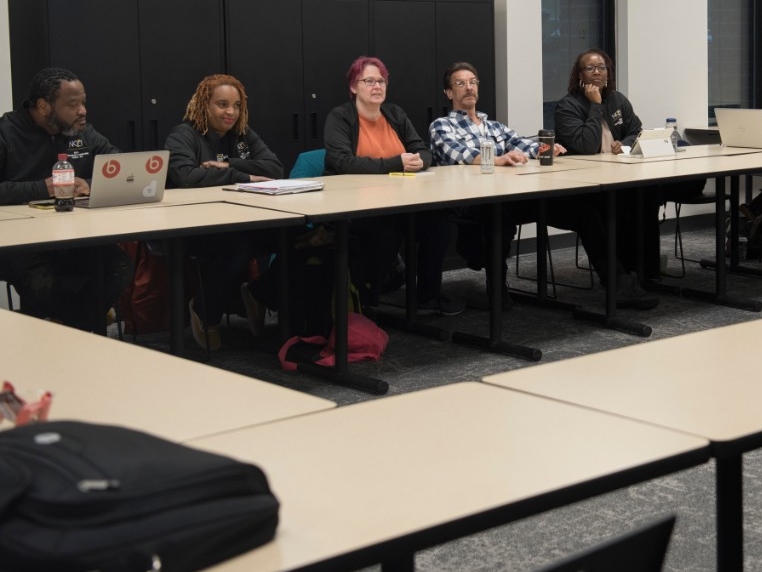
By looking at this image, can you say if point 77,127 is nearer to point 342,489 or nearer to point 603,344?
point 603,344

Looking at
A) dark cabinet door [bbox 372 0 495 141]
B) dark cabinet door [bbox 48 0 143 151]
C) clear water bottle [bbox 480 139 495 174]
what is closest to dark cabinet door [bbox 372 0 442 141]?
dark cabinet door [bbox 372 0 495 141]

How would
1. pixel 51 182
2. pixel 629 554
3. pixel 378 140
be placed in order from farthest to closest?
pixel 378 140 → pixel 51 182 → pixel 629 554

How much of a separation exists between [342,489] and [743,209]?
5.91 meters

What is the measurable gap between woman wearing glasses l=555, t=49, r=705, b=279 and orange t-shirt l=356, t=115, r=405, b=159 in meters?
1.08

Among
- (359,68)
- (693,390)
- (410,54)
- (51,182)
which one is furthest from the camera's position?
(410,54)

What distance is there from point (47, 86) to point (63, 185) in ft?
1.89

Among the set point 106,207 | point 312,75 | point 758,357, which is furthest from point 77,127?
point 758,357

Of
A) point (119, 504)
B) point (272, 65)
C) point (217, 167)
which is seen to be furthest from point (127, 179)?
point (119, 504)

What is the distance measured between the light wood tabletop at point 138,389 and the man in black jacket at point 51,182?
201cm

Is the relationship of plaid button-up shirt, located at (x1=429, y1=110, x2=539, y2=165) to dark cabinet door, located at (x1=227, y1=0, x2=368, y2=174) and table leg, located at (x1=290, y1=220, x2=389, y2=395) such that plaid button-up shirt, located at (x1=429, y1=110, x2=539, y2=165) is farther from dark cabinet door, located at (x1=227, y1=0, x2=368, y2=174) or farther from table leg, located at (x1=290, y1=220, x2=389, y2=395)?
table leg, located at (x1=290, y1=220, x2=389, y2=395)

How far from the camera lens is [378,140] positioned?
18.6 ft

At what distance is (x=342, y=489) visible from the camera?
151 cm

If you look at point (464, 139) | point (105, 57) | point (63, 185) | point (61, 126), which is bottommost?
point (63, 185)

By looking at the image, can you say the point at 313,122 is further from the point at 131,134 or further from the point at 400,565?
the point at 400,565
